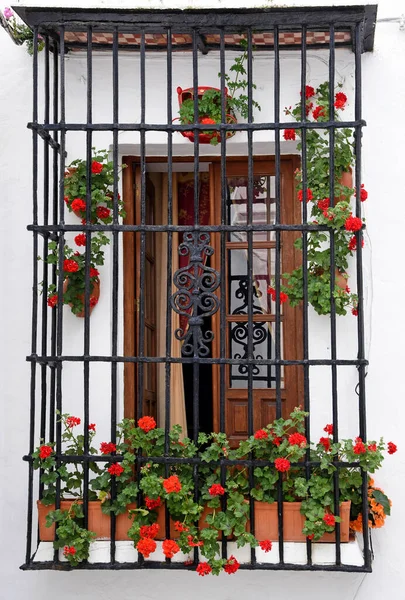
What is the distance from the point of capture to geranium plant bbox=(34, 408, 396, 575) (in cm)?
397

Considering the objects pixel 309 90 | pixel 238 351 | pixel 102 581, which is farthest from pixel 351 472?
pixel 309 90

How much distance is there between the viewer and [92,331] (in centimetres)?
454

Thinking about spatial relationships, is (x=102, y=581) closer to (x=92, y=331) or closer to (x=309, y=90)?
(x=92, y=331)

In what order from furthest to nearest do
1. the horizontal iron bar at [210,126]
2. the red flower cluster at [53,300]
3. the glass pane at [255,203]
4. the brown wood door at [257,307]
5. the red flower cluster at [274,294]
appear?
the glass pane at [255,203] < the brown wood door at [257,307] < the red flower cluster at [53,300] < the red flower cluster at [274,294] < the horizontal iron bar at [210,126]

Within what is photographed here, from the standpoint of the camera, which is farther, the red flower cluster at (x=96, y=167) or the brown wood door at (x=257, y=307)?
the brown wood door at (x=257, y=307)

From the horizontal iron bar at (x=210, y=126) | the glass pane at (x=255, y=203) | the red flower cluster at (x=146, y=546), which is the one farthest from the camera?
the glass pane at (x=255, y=203)

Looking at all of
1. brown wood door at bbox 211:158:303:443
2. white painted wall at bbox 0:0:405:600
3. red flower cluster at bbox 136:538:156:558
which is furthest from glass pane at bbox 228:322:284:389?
red flower cluster at bbox 136:538:156:558

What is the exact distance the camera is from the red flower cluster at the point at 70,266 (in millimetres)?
4285

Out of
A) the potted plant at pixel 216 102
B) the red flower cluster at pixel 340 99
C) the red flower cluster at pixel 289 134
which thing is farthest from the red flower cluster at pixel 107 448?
the red flower cluster at pixel 340 99

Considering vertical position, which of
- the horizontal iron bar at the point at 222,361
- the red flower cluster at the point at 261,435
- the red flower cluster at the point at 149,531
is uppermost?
the horizontal iron bar at the point at 222,361

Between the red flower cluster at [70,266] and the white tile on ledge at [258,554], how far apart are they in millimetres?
1265

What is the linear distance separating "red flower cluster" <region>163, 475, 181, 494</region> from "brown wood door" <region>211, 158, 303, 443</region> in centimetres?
72

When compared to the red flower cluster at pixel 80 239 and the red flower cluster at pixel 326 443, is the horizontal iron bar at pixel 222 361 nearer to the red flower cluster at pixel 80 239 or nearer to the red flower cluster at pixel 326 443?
the red flower cluster at pixel 326 443

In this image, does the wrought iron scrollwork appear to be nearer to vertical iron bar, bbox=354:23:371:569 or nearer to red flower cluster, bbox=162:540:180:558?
vertical iron bar, bbox=354:23:371:569
